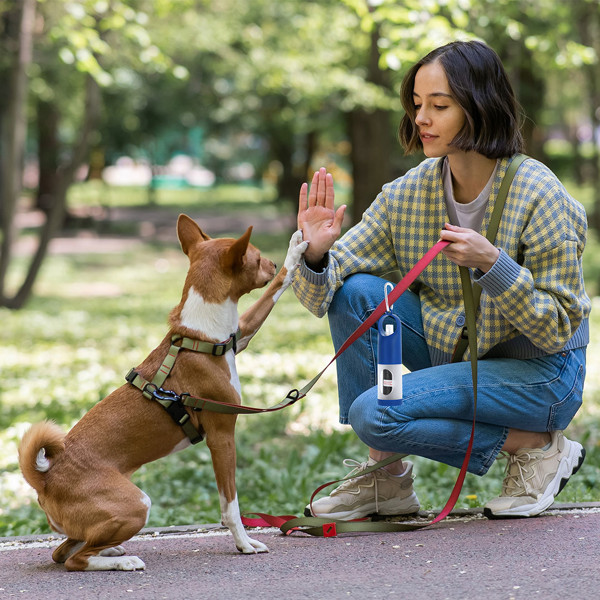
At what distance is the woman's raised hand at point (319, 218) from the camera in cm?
391

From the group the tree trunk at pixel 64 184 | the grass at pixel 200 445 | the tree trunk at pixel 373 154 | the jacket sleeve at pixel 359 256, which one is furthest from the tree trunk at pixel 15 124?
the jacket sleeve at pixel 359 256

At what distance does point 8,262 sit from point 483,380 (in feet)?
36.7

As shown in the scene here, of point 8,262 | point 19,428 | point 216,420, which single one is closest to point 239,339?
point 216,420

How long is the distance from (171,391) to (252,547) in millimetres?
705

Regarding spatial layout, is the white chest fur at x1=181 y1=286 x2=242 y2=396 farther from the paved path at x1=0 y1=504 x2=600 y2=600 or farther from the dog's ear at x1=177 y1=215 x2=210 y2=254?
the paved path at x1=0 y1=504 x2=600 y2=600

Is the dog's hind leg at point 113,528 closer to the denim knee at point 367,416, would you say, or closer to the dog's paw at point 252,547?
the dog's paw at point 252,547

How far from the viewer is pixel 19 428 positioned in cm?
648

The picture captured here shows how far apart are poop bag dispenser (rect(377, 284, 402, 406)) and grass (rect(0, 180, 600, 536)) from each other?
107cm

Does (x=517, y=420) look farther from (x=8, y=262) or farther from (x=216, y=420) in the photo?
(x=8, y=262)

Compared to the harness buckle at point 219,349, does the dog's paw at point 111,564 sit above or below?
below

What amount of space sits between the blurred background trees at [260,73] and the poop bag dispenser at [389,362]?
1.66 m

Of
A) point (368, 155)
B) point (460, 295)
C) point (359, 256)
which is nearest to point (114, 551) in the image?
point (359, 256)

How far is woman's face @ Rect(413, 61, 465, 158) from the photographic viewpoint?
145 inches

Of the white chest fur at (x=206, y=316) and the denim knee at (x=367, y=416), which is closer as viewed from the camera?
the white chest fur at (x=206, y=316)
